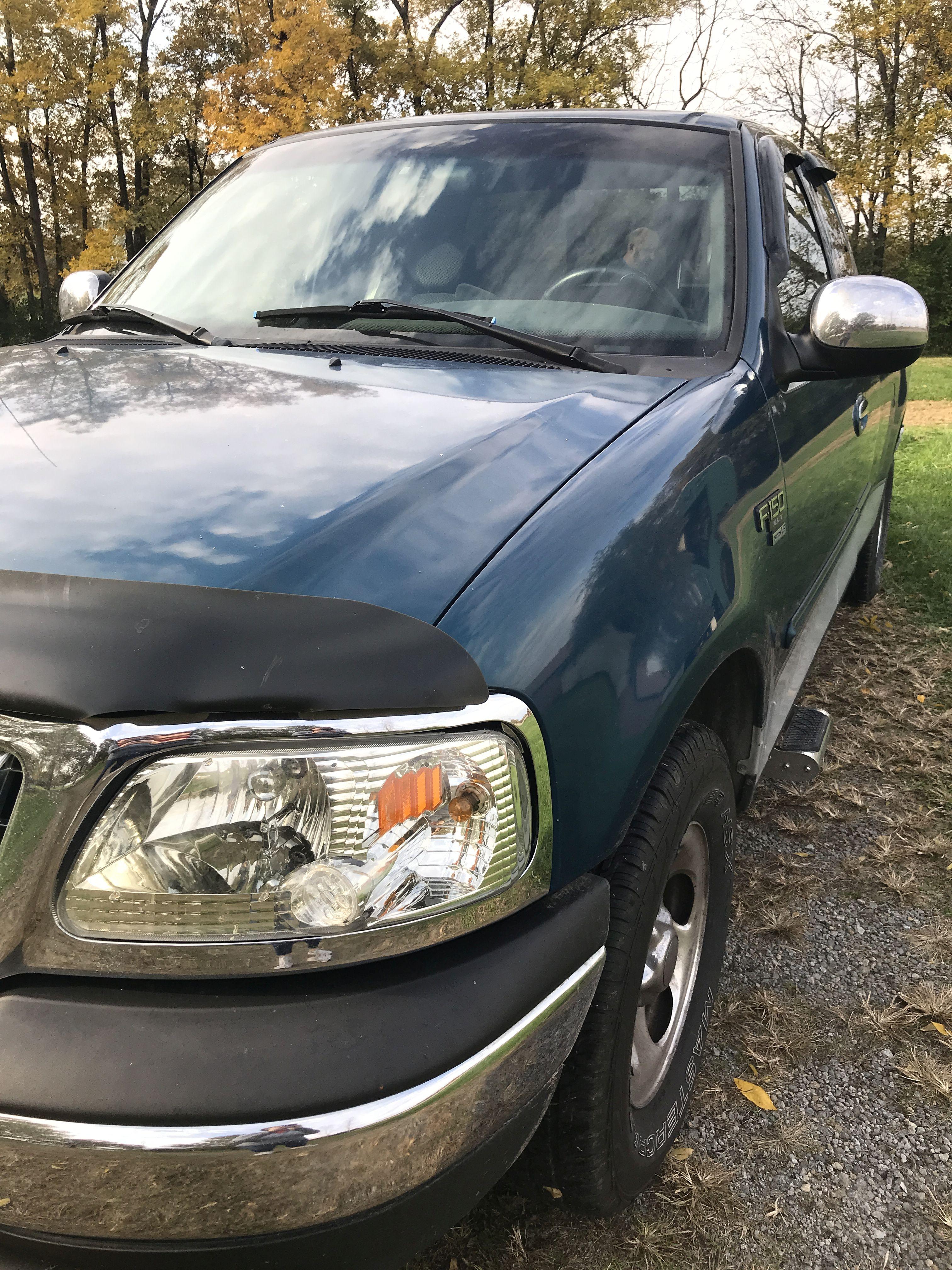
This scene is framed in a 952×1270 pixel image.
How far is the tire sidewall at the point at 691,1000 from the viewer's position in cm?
160

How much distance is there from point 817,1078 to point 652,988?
2.13ft

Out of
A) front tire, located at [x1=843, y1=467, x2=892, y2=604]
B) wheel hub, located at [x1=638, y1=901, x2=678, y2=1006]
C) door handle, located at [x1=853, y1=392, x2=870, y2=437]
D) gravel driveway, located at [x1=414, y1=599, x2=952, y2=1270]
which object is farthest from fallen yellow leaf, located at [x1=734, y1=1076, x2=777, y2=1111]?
front tire, located at [x1=843, y1=467, x2=892, y2=604]

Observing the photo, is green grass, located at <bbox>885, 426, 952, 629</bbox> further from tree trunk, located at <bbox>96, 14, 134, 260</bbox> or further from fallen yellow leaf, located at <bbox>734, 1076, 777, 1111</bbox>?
tree trunk, located at <bbox>96, 14, 134, 260</bbox>

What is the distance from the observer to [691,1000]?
6.77ft

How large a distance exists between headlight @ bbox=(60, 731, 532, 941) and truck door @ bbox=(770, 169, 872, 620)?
1.47m

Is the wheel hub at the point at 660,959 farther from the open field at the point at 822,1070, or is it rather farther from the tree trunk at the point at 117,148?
the tree trunk at the point at 117,148

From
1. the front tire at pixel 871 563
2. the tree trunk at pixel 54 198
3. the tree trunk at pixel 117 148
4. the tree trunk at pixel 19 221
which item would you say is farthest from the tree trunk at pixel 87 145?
the front tire at pixel 871 563

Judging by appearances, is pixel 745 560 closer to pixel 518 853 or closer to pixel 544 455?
pixel 544 455

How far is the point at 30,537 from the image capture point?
1337 millimetres

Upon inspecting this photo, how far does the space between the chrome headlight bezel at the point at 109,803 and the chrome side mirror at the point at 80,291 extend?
2.37 meters

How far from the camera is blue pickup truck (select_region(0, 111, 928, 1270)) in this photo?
1.12 meters

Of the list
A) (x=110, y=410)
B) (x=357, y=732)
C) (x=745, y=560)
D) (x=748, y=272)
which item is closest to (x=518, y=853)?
(x=357, y=732)

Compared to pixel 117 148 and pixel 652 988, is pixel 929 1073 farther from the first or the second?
pixel 117 148

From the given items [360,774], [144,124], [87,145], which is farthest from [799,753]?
[87,145]
